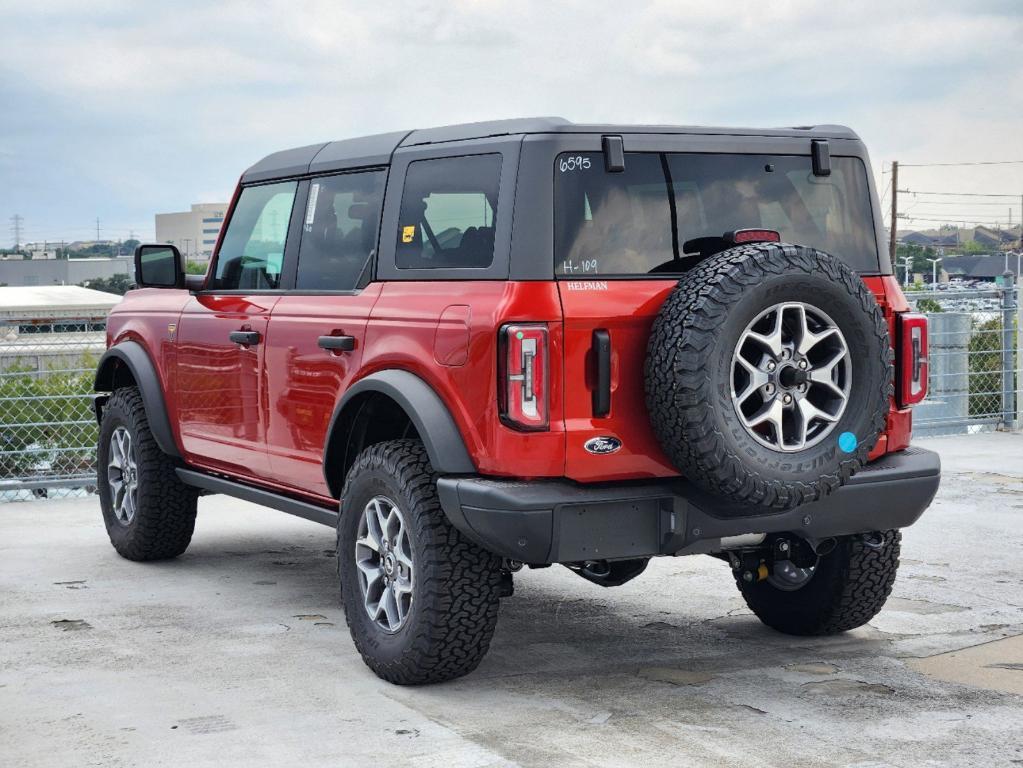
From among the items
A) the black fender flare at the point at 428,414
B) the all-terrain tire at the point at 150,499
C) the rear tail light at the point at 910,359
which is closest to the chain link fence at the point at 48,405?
the all-terrain tire at the point at 150,499

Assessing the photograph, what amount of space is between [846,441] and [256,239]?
10.2ft

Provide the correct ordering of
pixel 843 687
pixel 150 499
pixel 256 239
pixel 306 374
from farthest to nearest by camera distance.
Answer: pixel 150 499 < pixel 256 239 < pixel 306 374 < pixel 843 687

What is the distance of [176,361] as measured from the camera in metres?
7.27

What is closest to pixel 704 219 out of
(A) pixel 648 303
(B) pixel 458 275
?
(A) pixel 648 303

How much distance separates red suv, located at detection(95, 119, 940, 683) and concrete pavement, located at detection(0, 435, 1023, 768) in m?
0.33

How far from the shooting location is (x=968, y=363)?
14039mm

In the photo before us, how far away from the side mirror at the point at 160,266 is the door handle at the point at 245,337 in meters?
0.71

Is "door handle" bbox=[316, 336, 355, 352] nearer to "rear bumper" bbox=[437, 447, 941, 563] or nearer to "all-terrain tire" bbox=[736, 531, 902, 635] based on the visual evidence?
"rear bumper" bbox=[437, 447, 941, 563]

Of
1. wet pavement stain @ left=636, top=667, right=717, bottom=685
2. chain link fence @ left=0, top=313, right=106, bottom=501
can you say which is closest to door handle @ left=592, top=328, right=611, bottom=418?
wet pavement stain @ left=636, top=667, right=717, bottom=685

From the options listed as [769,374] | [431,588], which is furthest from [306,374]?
[769,374]

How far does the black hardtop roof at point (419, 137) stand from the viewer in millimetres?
4996

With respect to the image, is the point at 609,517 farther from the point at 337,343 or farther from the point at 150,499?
the point at 150,499

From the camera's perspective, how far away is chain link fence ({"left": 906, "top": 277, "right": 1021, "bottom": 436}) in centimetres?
1341

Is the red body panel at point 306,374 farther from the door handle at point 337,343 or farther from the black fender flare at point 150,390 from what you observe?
the black fender flare at point 150,390
